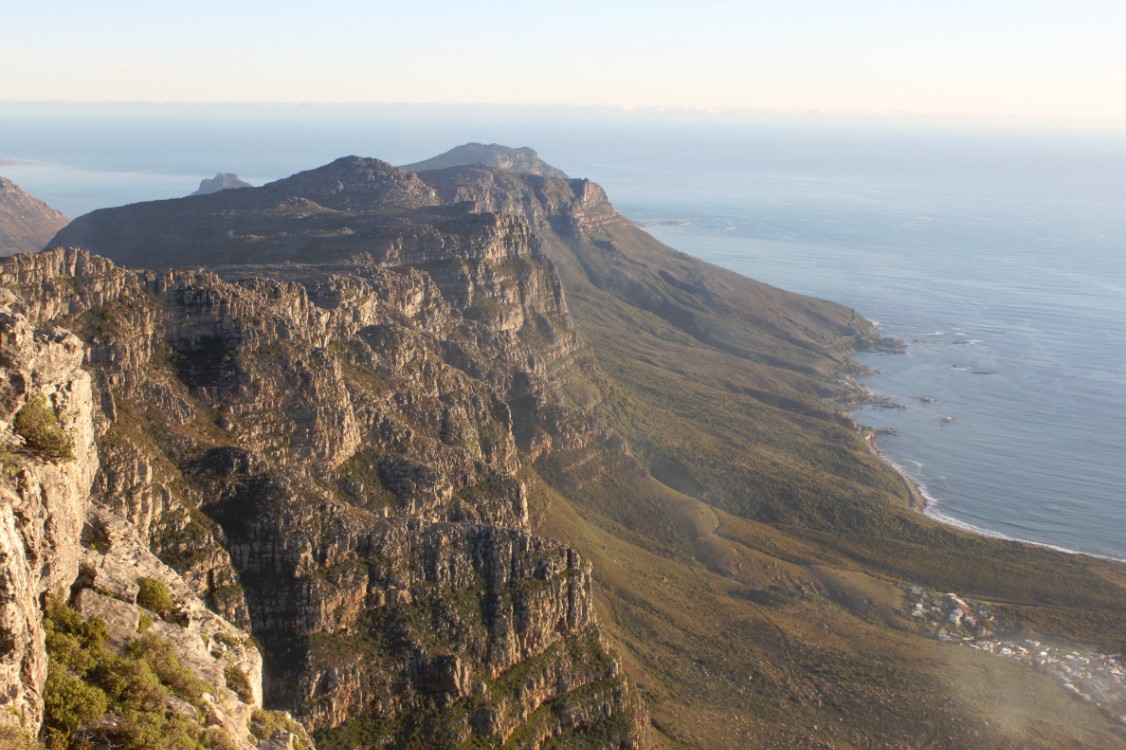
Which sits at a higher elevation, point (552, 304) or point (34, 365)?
point (34, 365)

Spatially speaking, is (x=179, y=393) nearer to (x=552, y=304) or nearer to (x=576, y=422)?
(x=576, y=422)

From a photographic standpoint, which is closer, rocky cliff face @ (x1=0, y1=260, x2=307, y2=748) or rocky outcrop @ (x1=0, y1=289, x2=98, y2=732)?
rocky outcrop @ (x1=0, y1=289, x2=98, y2=732)

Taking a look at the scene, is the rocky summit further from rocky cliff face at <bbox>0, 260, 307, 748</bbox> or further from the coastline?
the coastline

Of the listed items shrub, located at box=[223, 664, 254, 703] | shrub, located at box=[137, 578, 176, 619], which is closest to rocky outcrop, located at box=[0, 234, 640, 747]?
shrub, located at box=[223, 664, 254, 703]

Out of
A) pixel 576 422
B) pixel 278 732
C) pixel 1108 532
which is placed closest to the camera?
pixel 278 732

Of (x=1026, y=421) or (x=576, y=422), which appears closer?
(x=576, y=422)

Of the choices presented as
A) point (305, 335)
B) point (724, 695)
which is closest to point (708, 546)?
point (724, 695)

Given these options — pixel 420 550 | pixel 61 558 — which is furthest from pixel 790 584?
pixel 61 558
